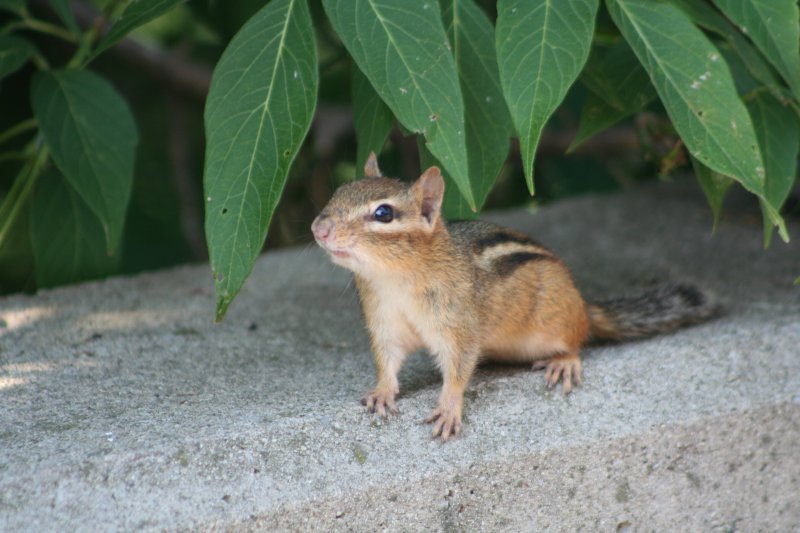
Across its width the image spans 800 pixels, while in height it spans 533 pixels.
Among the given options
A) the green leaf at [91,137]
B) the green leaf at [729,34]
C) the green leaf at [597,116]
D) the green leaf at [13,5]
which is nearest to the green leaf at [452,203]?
the green leaf at [597,116]

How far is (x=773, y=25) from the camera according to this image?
2.39 meters

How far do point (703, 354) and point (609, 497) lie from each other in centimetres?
56

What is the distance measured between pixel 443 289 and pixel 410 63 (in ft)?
2.07

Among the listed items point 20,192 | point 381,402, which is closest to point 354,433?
point 381,402

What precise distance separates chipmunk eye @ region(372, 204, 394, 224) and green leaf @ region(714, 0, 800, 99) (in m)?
0.92

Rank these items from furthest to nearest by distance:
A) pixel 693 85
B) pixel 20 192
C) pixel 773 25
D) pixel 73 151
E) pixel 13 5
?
pixel 20 192, pixel 13 5, pixel 73 151, pixel 773 25, pixel 693 85

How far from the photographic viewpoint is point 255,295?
3654 mm

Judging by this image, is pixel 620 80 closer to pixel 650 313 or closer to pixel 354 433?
pixel 650 313

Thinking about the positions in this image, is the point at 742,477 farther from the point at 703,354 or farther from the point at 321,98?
the point at 321,98

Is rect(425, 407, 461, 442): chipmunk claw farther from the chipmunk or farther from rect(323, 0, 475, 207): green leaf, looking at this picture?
rect(323, 0, 475, 207): green leaf

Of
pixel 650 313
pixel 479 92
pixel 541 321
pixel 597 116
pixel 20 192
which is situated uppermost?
pixel 479 92

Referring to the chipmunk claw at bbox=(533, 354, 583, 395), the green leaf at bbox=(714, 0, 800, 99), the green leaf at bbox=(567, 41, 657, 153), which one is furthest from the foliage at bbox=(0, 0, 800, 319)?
the chipmunk claw at bbox=(533, 354, 583, 395)

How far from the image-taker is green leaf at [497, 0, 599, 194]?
2121mm

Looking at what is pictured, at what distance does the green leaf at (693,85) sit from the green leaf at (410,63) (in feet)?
1.41
